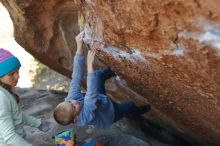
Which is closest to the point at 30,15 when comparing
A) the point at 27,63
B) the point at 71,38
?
the point at 71,38

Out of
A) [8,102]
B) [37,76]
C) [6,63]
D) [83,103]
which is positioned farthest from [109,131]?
[37,76]

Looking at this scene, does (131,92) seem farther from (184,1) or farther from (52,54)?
(184,1)

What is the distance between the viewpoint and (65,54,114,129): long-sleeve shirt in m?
3.85

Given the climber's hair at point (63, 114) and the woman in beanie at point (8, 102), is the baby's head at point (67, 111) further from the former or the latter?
the woman in beanie at point (8, 102)

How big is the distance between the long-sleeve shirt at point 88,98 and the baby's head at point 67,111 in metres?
0.07

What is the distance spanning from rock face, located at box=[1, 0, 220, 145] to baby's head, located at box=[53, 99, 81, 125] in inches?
20.2

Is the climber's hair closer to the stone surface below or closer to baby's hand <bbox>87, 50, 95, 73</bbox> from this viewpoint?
baby's hand <bbox>87, 50, 95, 73</bbox>

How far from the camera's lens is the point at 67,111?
3850mm

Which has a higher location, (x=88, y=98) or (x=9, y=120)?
(x=88, y=98)

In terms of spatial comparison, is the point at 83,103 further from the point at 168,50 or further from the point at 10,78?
the point at 168,50

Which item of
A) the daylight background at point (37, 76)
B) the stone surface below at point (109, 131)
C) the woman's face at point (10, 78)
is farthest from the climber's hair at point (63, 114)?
the daylight background at point (37, 76)

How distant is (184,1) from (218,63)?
1.53ft

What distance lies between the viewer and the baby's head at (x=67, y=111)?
12.6 ft

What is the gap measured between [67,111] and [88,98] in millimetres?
226
